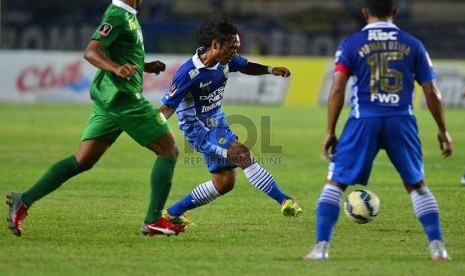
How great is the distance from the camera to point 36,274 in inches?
301

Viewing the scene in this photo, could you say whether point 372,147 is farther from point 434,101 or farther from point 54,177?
point 54,177

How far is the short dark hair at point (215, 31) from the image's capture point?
33.9ft

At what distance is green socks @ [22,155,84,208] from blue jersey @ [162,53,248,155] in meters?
1.22

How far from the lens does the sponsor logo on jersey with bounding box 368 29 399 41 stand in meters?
8.09

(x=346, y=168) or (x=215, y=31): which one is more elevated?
(x=215, y=31)

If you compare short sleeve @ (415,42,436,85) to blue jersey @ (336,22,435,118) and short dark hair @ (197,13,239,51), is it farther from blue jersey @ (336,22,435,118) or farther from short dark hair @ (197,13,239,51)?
short dark hair @ (197,13,239,51)

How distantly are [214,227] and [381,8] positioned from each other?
133 inches

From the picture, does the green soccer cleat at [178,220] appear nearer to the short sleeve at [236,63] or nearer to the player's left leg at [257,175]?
the player's left leg at [257,175]

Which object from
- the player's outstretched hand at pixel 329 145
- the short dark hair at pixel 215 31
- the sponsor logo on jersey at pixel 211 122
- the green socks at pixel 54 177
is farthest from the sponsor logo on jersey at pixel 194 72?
the player's outstretched hand at pixel 329 145

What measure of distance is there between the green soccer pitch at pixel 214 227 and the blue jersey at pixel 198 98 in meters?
0.97

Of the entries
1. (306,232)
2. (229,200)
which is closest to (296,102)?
(229,200)

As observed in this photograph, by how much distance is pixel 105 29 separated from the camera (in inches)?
362

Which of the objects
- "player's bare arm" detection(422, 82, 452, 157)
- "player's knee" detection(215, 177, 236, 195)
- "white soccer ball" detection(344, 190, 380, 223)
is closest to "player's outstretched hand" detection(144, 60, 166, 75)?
"player's knee" detection(215, 177, 236, 195)

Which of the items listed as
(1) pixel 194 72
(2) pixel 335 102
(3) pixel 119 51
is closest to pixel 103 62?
(3) pixel 119 51
